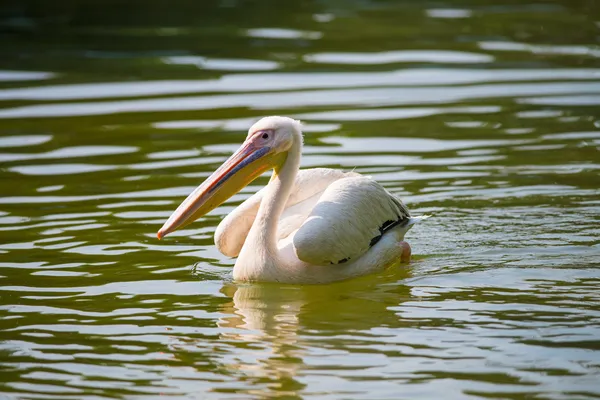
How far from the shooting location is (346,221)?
6176 millimetres

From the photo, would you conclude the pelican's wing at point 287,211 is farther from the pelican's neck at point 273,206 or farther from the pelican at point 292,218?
the pelican's neck at point 273,206

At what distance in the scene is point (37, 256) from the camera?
22.8ft

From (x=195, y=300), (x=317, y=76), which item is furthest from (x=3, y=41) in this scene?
(x=195, y=300)

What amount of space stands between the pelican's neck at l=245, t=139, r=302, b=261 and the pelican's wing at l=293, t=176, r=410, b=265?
0.18 metres

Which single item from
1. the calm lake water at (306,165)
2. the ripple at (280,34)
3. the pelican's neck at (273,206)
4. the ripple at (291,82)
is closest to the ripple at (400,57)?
the calm lake water at (306,165)

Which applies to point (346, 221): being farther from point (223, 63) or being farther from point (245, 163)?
point (223, 63)

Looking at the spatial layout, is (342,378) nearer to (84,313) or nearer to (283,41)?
(84,313)

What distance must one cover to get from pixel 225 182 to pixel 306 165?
2.59 meters

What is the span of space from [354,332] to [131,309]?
124 centimetres

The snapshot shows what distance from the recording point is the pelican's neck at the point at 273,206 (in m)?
6.12

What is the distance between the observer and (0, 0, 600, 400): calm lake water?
5.04 metres

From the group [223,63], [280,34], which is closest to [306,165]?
[223,63]

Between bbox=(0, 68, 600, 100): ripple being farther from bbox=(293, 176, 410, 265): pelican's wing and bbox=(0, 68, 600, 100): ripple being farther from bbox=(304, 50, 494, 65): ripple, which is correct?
bbox=(293, 176, 410, 265): pelican's wing

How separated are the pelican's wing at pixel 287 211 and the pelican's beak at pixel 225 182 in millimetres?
179
